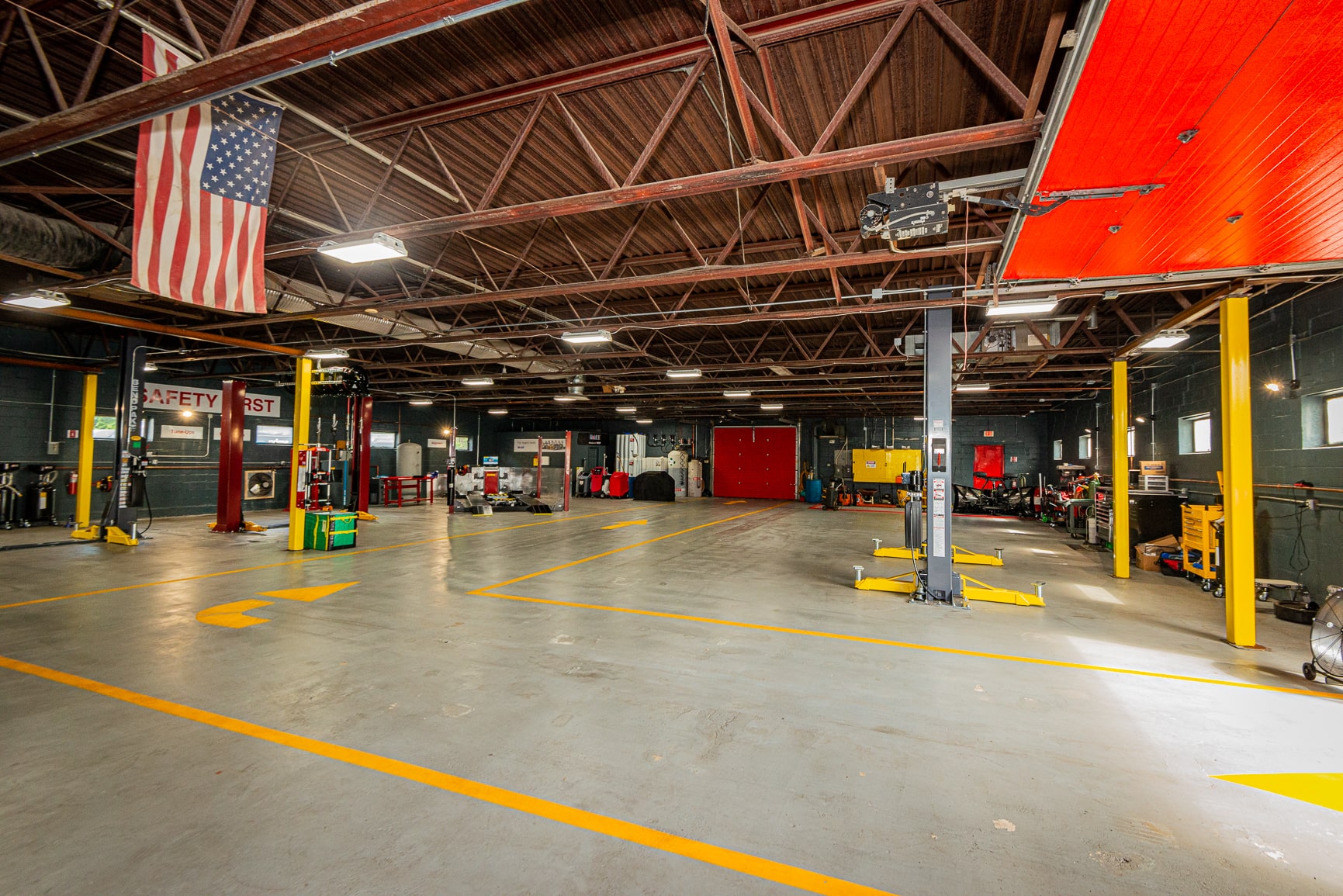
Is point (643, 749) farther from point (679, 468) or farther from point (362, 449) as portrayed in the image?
point (679, 468)

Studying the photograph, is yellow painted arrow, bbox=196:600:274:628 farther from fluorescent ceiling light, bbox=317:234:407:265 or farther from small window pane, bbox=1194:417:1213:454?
small window pane, bbox=1194:417:1213:454

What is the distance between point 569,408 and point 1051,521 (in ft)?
67.1

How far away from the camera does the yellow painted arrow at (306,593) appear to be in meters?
6.96

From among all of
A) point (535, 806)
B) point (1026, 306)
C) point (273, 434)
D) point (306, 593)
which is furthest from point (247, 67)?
point (273, 434)

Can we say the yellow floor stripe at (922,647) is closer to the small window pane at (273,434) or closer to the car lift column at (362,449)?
the car lift column at (362,449)

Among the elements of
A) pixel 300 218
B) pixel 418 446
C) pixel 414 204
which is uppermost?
pixel 414 204

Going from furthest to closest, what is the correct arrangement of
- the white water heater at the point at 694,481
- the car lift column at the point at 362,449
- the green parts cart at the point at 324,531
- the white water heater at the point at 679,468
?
the white water heater at the point at 694,481
the white water heater at the point at 679,468
the car lift column at the point at 362,449
the green parts cart at the point at 324,531

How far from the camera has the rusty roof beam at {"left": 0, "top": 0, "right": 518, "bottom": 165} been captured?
114 inches

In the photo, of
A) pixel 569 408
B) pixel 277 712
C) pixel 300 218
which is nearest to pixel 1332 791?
pixel 277 712

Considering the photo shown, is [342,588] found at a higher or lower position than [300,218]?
lower

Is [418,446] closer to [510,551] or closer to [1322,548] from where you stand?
[510,551]

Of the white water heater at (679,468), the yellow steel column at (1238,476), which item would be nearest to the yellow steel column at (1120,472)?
the yellow steel column at (1238,476)

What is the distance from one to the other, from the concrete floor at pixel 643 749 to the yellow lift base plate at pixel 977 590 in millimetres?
507

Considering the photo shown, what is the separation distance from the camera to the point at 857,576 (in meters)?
7.90
